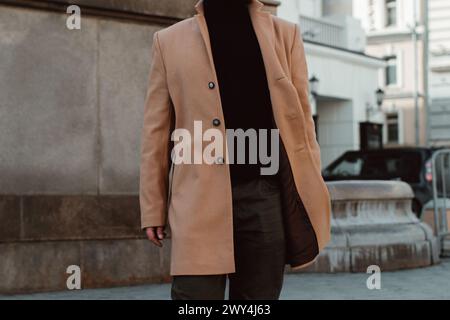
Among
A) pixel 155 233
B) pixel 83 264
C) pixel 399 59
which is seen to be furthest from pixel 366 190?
pixel 399 59

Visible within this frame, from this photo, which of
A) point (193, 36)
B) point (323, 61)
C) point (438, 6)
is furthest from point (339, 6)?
point (193, 36)

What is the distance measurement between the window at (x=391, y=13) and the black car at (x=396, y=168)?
26.9m

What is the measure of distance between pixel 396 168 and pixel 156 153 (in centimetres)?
1254

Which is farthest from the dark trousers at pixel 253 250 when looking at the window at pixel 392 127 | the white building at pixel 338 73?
the window at pixel 392 127

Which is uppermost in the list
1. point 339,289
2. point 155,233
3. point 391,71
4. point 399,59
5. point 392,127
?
point 399,59

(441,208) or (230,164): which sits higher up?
(230,164)

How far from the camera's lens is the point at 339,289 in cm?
714

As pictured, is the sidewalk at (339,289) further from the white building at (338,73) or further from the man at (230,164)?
the white building at (338,73)

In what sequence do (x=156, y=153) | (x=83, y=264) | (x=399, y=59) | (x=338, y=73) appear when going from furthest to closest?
1. (x=399, y=59)
2. (x=338, y=73)
3. (x=83, y=264)
4. (x=156, y=153)

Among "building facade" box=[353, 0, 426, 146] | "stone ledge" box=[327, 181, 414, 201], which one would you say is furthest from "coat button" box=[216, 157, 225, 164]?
"building facade" box=[353, 0, 426, 146]

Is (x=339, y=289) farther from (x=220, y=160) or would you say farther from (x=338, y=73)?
(x=338, y=73)

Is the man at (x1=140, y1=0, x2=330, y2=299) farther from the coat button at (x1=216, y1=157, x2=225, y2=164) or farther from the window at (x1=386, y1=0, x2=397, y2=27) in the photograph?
the window at (x1=386, y1=0, x2=397, y2=27)

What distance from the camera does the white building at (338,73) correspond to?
1126 inches

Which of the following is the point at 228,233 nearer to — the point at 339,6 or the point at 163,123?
the point at 163,123
